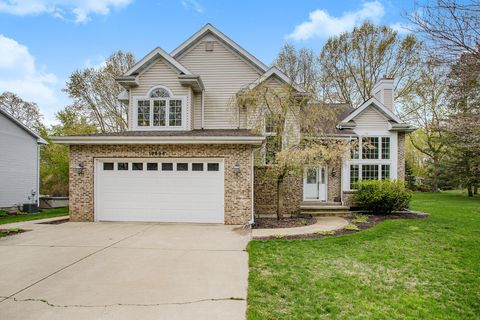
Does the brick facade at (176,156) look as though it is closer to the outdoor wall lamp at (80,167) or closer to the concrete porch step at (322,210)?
the outdoor wall lamp at (80,167)

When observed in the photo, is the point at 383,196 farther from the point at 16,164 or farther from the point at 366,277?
the point at 16,164

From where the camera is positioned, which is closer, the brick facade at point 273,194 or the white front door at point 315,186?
the brick facade at point 273,194

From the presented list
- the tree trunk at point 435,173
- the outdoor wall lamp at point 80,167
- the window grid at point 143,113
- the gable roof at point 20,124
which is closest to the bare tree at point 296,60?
the tree trunk at point 435,173

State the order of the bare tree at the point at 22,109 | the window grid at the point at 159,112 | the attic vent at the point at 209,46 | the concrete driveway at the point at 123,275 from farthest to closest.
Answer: the bare tree at the point at 22,109
the attic vent at the point at 209,46
the window grid at the point at 159,112
the concrete driveway at the point at 123,275

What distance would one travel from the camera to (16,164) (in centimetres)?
1764

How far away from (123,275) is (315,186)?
11351mm

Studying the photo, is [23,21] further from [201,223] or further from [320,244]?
[320,244]

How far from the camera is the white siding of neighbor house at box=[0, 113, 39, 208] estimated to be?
16.8 meters

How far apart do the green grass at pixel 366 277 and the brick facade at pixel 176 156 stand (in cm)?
281

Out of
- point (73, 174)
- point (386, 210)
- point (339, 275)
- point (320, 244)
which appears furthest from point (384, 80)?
→ point (73, 174)

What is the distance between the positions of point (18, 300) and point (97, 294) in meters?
1.07

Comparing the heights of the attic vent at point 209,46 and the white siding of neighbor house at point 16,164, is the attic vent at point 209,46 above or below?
above

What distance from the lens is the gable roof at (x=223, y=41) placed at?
13719 millimetres

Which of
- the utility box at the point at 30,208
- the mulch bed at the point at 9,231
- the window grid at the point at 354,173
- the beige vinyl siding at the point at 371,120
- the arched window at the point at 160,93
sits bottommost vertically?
the utility box at the point at 30,208
